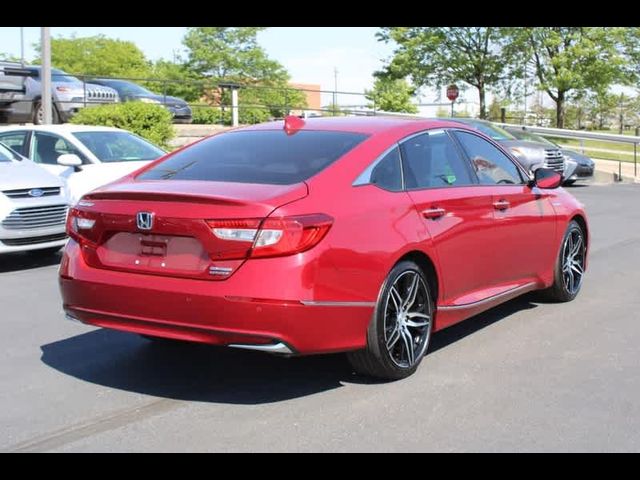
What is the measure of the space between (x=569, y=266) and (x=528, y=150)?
11666 millimetres

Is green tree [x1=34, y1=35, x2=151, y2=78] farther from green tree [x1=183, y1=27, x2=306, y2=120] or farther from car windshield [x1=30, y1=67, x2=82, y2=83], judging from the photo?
car windshield [x1=30, y1=67, x2=82, y2=83]

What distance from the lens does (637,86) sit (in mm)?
35312

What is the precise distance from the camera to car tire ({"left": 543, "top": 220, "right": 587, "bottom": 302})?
6.83 m

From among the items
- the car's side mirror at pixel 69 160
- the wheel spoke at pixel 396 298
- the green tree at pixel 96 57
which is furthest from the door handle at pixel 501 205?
the green tree at pixel 96 57

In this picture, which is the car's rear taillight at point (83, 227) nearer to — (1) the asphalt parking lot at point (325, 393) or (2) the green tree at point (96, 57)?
(1) the asphalt parking lot at point (325, 393)

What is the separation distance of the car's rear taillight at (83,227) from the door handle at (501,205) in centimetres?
269

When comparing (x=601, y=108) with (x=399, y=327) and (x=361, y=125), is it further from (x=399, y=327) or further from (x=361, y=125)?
(x=399, y=327)

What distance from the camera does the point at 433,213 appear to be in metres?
5.05

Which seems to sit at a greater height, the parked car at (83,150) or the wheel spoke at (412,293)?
the parked car at (83,150)

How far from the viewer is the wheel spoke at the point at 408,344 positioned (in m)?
4.86

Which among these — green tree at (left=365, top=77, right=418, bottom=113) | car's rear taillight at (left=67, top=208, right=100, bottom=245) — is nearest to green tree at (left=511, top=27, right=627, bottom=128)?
green tree at (left=365, top=77, right=418, bottom=113)

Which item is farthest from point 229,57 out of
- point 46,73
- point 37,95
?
point 46,73

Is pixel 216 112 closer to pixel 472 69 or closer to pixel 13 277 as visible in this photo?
pixel 472 69

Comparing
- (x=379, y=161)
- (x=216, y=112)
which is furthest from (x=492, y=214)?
(x=216, y=112)
